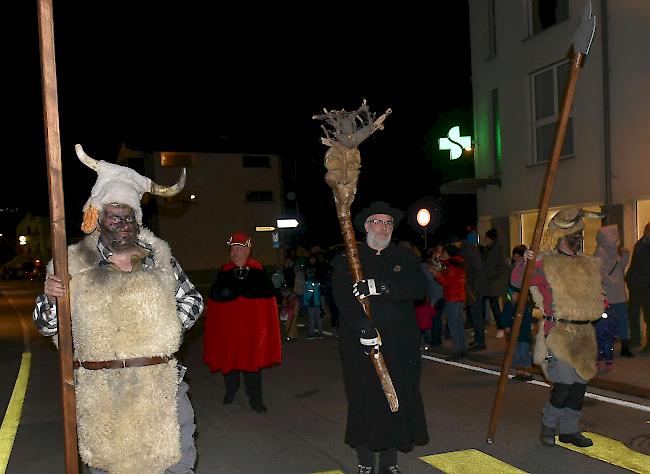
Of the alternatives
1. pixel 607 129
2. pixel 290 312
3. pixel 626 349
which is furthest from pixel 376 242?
pixel 607 129

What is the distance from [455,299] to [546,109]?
5500mm

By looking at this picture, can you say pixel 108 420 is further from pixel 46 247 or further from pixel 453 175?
pixel 46 247

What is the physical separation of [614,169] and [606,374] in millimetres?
4766

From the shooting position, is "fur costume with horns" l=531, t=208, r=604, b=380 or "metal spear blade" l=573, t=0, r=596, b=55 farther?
"fur costume with horns" l=531, t=208, r=604, b=380

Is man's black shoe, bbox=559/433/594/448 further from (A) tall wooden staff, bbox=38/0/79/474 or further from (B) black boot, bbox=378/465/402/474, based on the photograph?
(A) tall wooden staff, bbox=38/0/79/474

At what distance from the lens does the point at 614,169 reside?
11461mm

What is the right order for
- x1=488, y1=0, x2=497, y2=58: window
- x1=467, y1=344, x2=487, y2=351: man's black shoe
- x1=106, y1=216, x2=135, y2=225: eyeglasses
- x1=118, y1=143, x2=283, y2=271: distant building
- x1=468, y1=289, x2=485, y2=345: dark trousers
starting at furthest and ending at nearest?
x1=118, y1=143, x2=283, y2=271: distant building → x1=488, y1=0, x2=497, y2=58: window → x1=468, y1=289, x2=485, y2=345: dark trousers → x1=467, y1=344, x2=487, y2=351: man's black shoe → x1=106, y1=216, x2=135, y2=225: eyeglasses

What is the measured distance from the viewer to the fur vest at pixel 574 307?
5309 mm

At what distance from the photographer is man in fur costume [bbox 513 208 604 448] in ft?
17.5

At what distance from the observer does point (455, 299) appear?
9.88 metres

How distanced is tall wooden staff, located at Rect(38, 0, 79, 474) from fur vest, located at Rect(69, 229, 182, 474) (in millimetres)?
121

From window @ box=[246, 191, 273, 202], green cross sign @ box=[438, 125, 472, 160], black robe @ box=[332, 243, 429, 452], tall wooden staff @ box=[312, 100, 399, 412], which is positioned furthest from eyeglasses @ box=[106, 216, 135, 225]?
window @ box=[246, 191, 273, 202]

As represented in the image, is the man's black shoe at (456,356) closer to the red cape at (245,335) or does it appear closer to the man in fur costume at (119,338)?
the red cape at (245,335)

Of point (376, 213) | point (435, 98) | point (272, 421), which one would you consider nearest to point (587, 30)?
point (376, 213)
